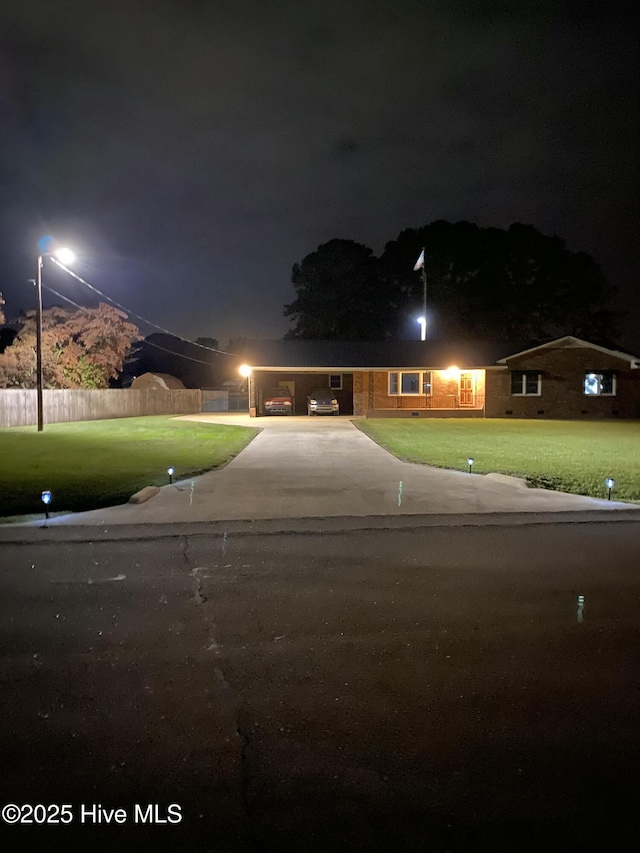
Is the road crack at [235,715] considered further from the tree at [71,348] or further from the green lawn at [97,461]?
the tree at [71,348]

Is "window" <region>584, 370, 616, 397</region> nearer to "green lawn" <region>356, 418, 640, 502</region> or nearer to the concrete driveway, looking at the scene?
"green lawn" <region>356, 418, 640, 502</region>

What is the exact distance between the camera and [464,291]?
54.2 meters

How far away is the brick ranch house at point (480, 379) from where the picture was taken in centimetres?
3138

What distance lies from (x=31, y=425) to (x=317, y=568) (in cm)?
2655

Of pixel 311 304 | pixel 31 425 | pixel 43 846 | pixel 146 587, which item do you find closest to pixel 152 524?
pixel 146 587

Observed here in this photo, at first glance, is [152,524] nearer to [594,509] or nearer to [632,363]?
[594,509]

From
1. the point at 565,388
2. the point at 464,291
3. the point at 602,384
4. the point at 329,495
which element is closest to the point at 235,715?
the point at 329,495

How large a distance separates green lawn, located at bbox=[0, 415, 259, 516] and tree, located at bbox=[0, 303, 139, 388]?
10.7 meters

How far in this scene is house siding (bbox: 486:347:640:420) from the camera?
103ft

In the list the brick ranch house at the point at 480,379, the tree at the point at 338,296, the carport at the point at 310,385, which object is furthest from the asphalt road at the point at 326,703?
the tree at the point at 338,296

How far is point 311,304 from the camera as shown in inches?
2322

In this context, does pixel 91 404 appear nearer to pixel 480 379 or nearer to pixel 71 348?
pixel 71 348

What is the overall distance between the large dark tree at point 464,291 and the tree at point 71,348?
78.6 ft

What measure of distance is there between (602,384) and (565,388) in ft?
6.77
